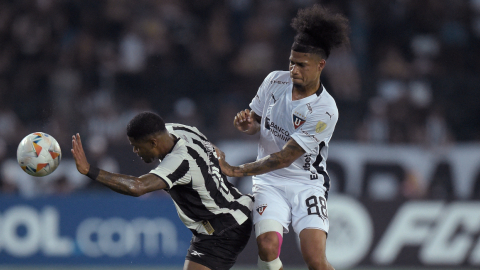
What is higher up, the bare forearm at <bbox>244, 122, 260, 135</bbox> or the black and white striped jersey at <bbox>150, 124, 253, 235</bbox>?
the bare forearm at <bbox>244, 122, 260, 135</bbox>

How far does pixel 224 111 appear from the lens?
11.1 meters

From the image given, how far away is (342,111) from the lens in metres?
11.4

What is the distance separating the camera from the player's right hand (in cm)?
610

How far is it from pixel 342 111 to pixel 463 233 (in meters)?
3.08

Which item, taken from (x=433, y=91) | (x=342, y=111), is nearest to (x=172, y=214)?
(x=342, y=111)

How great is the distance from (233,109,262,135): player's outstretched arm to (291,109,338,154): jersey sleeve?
587 millimetres

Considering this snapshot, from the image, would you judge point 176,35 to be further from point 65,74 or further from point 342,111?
point 342,111

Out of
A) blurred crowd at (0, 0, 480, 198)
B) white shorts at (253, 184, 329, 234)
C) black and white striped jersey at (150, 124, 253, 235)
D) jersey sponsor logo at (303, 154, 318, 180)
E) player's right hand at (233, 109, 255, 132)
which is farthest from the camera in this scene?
blurred crowd at (0, 0, 480, 198)

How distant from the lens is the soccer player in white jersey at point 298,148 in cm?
559

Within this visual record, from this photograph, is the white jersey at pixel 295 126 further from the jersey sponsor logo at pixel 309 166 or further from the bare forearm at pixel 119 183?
the bare forearm at pixel 119 183

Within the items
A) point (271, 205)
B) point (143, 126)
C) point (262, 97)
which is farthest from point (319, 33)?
point (143, 126)

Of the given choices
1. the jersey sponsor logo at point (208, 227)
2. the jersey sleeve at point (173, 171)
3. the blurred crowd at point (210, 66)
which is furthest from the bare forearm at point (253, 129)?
the blurred crowd at point (210, 66)

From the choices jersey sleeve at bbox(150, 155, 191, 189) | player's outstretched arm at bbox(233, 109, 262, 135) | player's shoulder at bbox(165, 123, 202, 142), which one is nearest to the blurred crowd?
player's outstretched arm at bbox(233, 109, 262, 135)

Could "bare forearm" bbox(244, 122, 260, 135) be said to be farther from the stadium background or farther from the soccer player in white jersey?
the stadium background
